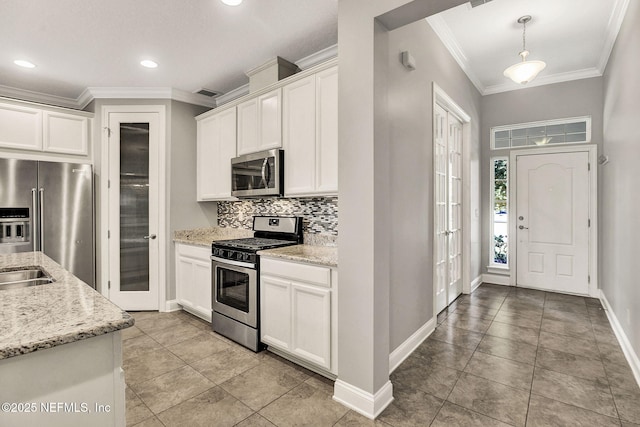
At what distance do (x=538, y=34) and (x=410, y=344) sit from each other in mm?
3370

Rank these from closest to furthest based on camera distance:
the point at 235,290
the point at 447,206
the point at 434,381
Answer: the point at 434,381
the point at 235,290
the point at 447,206

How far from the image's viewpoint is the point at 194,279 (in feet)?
11.6

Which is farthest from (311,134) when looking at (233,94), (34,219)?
(34,219)

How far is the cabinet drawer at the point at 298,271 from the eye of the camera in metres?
2.19

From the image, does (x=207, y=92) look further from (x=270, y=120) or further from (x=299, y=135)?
(x=299, y=135)

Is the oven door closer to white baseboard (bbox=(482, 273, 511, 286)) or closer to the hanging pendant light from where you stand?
the hanging pendant light

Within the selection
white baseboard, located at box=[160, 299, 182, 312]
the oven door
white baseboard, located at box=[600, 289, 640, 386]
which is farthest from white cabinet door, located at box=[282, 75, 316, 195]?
white baseboard, located at box=[600, 289, 640, 386]

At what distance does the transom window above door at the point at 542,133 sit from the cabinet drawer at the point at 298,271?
4.09 m

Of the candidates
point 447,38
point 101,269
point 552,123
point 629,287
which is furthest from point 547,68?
point 101,269

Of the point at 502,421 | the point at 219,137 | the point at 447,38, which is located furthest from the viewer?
the point at 219,137

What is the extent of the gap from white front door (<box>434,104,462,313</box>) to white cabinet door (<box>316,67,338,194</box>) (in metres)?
1.19

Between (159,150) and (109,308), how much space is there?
321 centimetres

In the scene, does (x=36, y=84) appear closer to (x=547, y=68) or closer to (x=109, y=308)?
(x=109, y=308)

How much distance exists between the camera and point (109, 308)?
1.09 meters
